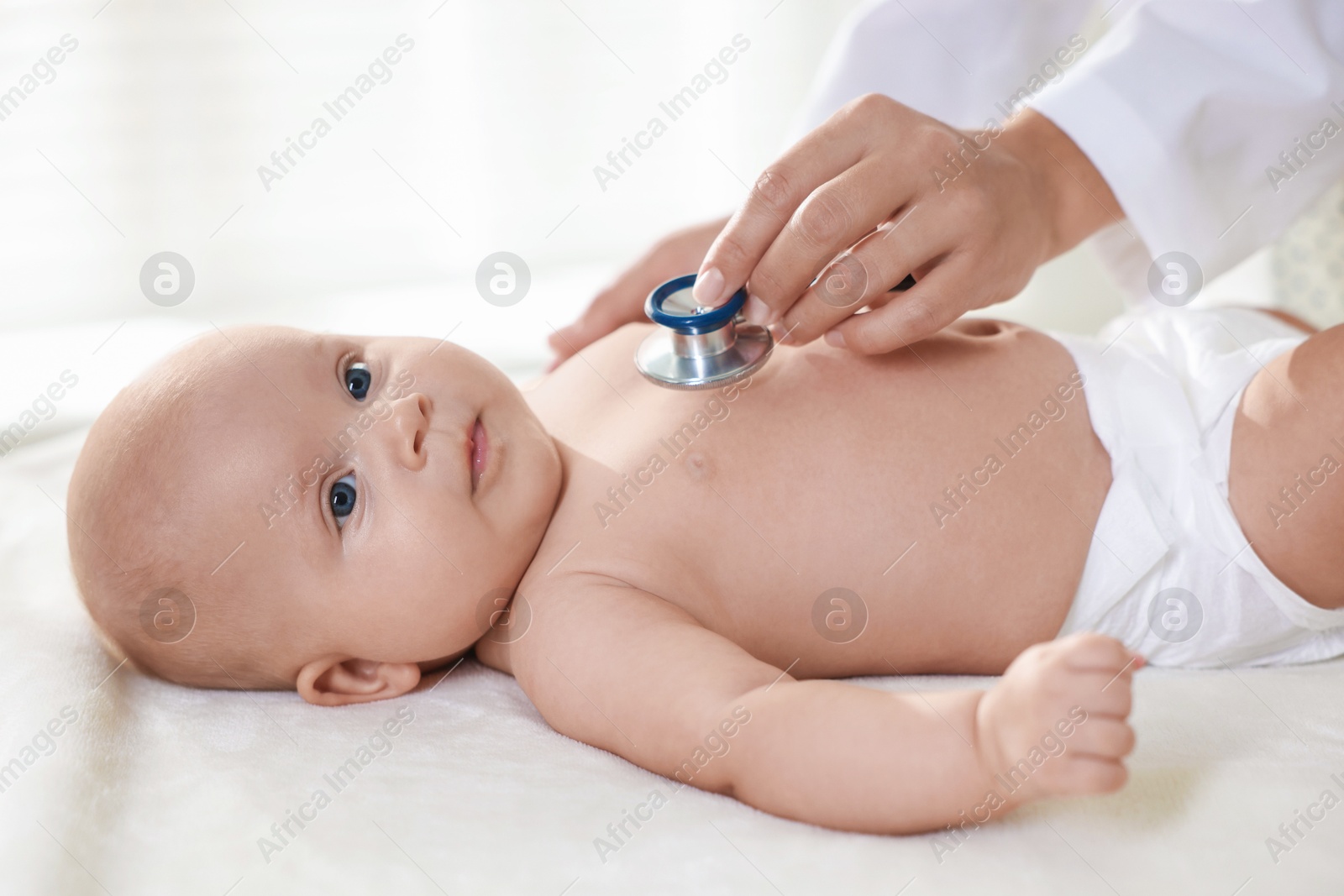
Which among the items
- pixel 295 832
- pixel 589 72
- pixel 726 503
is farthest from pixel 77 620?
pixel 589 72

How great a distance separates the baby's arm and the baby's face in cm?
10

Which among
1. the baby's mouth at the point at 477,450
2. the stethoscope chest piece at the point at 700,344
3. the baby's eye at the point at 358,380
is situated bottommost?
the baby's mouth at the point at 477,450

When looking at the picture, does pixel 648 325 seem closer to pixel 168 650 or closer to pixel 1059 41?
pixel 168 650

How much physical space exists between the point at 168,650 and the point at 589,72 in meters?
1.74

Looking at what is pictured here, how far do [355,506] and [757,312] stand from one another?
0.41m

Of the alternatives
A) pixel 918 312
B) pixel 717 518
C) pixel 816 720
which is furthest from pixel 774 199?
pixel 816 720

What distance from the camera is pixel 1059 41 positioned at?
59.1 inches

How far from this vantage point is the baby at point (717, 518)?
94 cm

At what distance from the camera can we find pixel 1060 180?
3.56 feet

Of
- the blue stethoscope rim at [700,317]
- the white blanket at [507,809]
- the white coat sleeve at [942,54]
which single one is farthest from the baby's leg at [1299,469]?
the white coat sleeve at [942,54]

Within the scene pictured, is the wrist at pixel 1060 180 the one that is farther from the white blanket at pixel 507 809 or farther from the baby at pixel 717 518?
the white blanket at pixel 507 809

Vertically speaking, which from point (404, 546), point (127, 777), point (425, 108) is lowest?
point (127, 777)

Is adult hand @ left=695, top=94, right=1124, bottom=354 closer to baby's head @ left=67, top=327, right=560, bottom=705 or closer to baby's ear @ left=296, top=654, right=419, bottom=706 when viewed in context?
baby's head @ left=67, top=327, right=560, bottom=705

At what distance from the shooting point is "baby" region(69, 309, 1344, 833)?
3.07 feet
